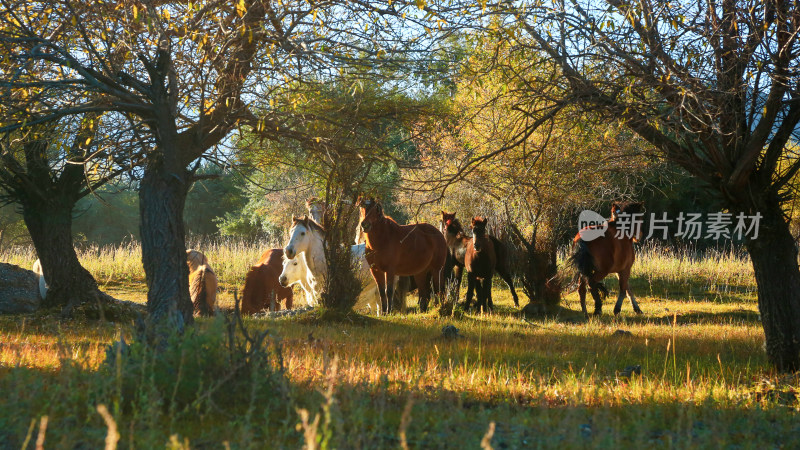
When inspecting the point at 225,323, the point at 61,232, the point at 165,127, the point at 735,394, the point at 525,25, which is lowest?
the point at 735,394

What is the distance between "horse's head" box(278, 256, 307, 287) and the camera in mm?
13430

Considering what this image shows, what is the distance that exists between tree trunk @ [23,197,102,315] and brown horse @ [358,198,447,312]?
14.7ft

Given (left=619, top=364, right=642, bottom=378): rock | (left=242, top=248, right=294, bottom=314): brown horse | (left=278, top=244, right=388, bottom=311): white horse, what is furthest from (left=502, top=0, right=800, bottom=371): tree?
(left=242, top=248, right=294, bottom=314): brown horse

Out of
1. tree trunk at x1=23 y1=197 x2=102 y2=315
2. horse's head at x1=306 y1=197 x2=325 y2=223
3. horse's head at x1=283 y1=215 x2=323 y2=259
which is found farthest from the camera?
horse's head at x1=306 y1=197 x2=325 y2=223

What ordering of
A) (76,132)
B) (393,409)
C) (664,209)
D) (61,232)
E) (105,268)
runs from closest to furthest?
(393,409), (76,132), (61,232), (105,268), (664,209)

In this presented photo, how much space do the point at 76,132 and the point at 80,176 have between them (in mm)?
3198

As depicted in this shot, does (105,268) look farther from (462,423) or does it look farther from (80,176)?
(462,423)

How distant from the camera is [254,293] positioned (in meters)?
14.5

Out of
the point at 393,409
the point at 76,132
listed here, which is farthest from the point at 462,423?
the point at 76,132

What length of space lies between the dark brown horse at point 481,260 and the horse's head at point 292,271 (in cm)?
328

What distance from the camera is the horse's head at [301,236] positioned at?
12.5 meters

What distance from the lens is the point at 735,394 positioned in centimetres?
589

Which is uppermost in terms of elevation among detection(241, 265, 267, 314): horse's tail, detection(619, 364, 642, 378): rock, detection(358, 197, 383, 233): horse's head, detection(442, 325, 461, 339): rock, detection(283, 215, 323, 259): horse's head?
detection(358, 197, 383, 233): horse's head

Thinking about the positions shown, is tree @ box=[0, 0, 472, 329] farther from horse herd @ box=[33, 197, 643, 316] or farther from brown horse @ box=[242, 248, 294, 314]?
brown horse @ box=[242, 248, 294, 314]
